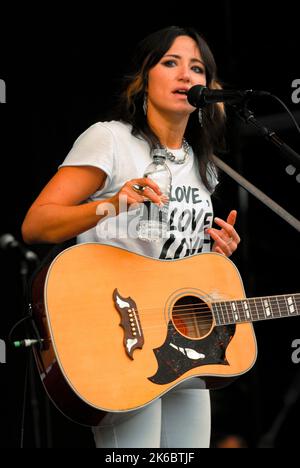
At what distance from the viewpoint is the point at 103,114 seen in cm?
380

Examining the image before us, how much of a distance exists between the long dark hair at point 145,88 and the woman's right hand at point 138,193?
1.34 feet

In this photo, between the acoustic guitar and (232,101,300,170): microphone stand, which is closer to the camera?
the acoustic guitar

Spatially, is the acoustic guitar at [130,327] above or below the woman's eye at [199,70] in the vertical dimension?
below

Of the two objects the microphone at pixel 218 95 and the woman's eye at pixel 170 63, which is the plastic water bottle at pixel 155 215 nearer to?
the microphone at pixel 218 95

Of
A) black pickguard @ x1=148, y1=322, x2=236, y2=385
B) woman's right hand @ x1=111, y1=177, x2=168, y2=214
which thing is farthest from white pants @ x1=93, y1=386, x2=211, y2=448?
woman's right hand @ x1=111, y1=177, x2=168, y2=214

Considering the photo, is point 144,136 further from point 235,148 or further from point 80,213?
point 235,148

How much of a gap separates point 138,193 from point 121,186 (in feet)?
0.90

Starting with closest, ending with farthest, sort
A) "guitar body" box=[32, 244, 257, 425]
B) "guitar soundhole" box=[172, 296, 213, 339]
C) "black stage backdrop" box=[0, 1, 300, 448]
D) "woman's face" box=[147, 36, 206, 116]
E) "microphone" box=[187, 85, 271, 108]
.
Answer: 1. "guitar body" box=[32, 244, 257, 425]
2. "microphone" box=[187, 85, 271, 108]
3. "guitar soundhole" box=[172, 296, 213, 339]
4. "woman's face" box=[147, 36, 206, 116]
5. "black stage backdrop" box=[0, 1, 300, 448]

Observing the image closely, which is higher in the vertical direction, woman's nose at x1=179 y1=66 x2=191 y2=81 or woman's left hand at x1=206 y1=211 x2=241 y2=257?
woman's nose at x1=179 y1=66 x2=191 y2=81

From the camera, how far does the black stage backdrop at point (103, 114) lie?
355 centimetres

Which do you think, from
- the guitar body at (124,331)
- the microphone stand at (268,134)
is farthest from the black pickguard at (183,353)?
the microphone stand at (268,134)

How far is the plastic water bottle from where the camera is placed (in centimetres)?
235

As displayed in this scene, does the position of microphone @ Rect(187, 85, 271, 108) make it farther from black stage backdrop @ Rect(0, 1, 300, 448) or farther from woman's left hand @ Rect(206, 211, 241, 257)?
black stage backdrop @ Rect(0, 1, 300, 448)

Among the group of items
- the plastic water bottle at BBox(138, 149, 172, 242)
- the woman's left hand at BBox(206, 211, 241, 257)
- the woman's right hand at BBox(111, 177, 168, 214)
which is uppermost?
the woman's right hand at BBox(111, 177, 168, 214)
